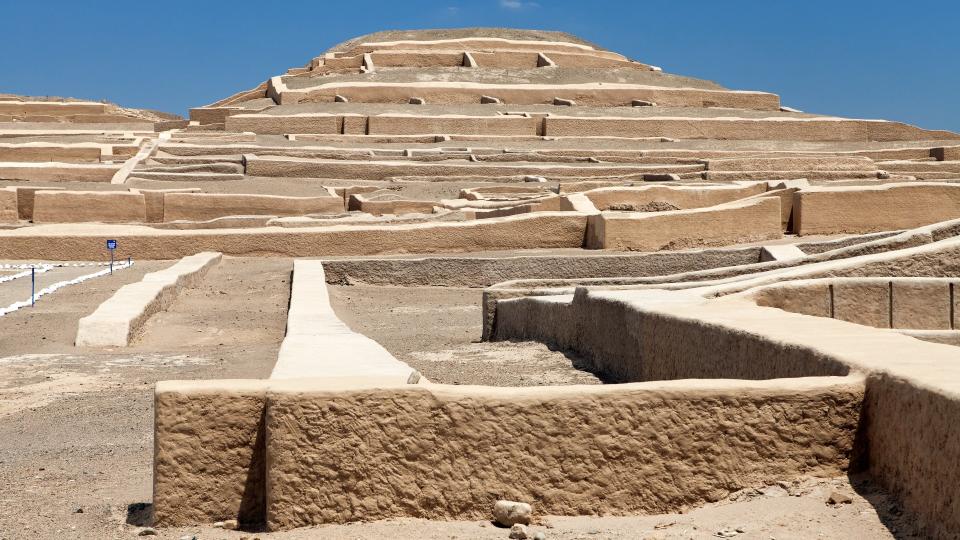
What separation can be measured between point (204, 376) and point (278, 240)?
7787mm

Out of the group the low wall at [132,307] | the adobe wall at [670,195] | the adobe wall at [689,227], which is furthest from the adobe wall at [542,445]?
the adobe wall at [670,195]

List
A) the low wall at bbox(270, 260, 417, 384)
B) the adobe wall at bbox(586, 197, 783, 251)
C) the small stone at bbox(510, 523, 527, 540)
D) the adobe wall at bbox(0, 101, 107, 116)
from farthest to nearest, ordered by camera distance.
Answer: the adobe wall at bbox(0, 101, 107, 116) < the adobe wall at bbox(586, 197, 783, 251) < the low wall at bbox(270, 260, 417, 384) < the small stone at bbox(510, 523, 527, 540)

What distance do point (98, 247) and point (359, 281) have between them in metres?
3.33

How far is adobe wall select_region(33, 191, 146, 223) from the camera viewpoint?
54.1ft

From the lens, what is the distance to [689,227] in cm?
1416

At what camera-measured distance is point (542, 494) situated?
3045 millimetres

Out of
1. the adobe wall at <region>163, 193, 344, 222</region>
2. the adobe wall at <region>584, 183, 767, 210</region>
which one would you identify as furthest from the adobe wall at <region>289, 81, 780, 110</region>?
the adobe wall at <region>584, 183, 767, 210</region>

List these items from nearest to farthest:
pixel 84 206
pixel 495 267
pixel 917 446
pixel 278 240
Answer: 1. pixel 917 446
2. pixel 495 267
3. pixel 278 240
4. pixel 84 206

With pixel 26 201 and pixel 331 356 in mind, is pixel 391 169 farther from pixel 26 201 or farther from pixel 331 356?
pixel 331 356

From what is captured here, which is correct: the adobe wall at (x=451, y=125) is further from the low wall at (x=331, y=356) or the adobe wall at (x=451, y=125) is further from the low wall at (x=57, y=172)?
the low wall at (x=331, y=356)

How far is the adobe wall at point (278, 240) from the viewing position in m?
13.3

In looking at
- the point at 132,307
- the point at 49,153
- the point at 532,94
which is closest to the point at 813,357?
the point at 132,307

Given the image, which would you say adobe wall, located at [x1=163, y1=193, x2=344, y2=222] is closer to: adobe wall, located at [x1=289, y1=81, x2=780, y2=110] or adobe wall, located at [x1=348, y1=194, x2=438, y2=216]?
adobe wall, located at [x1=348, y1=194, x2=438, y2=216]

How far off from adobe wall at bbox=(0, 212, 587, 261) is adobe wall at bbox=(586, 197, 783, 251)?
914mm
